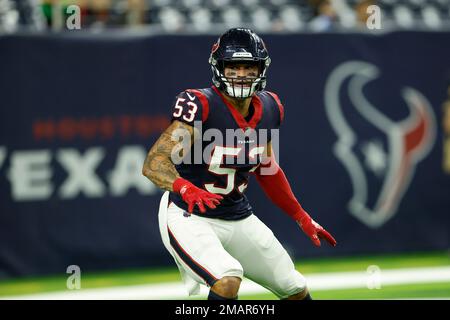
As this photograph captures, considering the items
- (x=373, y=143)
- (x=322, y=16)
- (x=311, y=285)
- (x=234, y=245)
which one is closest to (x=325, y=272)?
(x=311, y=285)

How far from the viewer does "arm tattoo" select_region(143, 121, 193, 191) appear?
548cm

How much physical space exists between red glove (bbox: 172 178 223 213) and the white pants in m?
0.34

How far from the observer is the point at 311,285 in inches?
356

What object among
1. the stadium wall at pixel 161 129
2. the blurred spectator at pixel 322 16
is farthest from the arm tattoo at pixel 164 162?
the blurred spectator at pixel 322 16

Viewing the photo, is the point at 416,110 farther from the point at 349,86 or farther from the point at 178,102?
the point at 178,102

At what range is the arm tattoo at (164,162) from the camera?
216 inches

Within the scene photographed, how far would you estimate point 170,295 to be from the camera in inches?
337

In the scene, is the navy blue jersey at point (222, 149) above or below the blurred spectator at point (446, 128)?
above

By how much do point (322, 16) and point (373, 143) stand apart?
1.60 m

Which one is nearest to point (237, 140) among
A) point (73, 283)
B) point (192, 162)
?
point (192, 162)

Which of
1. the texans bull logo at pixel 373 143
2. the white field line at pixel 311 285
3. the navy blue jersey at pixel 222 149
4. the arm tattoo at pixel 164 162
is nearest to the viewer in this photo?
the arm tattoo at pixel 164 162

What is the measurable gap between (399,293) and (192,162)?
3611mm

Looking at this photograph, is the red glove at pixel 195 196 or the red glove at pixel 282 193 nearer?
the red glove at pixel 195 196

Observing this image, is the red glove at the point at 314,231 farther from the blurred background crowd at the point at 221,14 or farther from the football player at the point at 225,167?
the blurred background crowd at the point at 221,14
